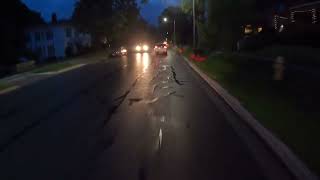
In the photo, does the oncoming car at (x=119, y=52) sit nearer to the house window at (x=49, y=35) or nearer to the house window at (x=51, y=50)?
the house window at (x=49, y=35)

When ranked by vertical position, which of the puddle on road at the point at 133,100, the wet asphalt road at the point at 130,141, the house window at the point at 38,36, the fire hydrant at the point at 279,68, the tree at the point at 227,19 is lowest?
the puddle on road at the point at 133,100

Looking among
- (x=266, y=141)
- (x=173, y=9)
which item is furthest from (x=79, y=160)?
(x=173, y=9)

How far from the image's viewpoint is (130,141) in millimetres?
11391

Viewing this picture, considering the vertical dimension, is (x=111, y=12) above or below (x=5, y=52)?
above

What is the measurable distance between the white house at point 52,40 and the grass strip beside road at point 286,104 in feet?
228

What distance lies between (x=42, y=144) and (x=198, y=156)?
344 cm

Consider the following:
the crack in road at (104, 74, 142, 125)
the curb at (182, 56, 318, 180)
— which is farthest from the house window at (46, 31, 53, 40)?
the curb at (182, 56, 318, 180)

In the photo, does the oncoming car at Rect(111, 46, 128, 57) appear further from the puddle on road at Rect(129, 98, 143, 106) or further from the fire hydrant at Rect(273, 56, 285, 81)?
the puddle on road at Rect(129, 98, 143, 106)

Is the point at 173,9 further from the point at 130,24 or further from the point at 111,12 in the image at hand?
the point at 111,12

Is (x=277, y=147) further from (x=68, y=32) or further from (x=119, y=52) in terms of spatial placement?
(x=68, y=32)

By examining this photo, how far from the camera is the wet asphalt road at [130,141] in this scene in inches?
340

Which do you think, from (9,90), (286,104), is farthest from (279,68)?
(9,90)


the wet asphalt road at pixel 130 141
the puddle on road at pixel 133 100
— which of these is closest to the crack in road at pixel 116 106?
the wet asphalt road at pixel 130 141

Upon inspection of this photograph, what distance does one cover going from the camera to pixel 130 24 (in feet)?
347
